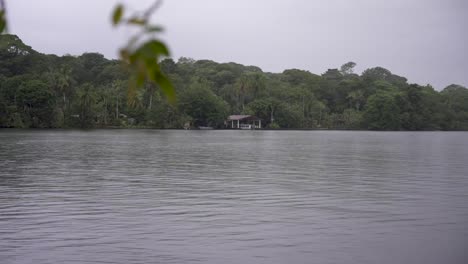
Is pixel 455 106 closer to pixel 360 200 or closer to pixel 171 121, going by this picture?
pixel 171 121

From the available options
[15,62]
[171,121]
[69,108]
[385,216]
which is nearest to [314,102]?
[171,121]

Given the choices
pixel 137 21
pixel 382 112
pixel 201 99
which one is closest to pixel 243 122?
pixel 201 99

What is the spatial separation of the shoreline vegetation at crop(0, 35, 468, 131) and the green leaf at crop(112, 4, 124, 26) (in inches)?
3635

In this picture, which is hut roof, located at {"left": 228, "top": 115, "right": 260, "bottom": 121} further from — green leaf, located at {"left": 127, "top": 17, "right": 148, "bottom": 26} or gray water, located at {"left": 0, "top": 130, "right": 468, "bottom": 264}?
green leaf, located at {"left": 127, "top": 17, "right": 148, "bottom": 26}

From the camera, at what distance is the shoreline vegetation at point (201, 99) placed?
9526 centimetres

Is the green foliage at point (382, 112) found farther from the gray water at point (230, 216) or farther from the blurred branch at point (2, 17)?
the blurred branch at point (2, 17)

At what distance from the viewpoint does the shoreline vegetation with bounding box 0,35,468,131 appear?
313ft

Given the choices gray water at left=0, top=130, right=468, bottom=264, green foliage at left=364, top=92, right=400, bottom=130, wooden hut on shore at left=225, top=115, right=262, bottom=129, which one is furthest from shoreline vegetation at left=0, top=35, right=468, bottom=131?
gray water at left=0, top=130, right=468, bottom=264

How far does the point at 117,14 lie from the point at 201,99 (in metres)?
109

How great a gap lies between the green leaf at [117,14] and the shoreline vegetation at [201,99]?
92334 mm

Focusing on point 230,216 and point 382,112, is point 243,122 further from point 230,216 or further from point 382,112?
point 230,216

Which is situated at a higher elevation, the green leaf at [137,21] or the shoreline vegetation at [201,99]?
the shoreline vegetation at [201,99]

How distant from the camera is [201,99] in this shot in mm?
110875

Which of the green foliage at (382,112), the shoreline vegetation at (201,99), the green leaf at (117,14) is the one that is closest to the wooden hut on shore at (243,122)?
the shoreline vegetation at (201,99)
